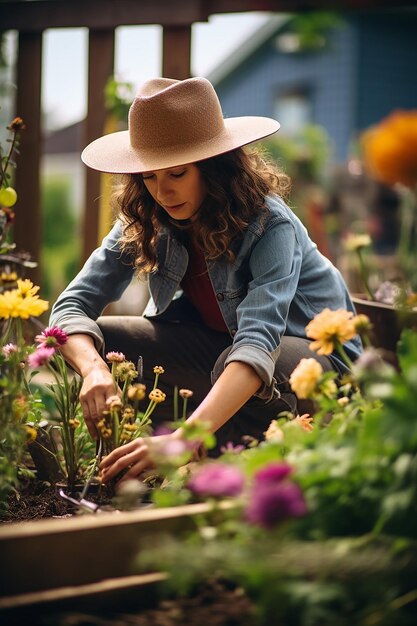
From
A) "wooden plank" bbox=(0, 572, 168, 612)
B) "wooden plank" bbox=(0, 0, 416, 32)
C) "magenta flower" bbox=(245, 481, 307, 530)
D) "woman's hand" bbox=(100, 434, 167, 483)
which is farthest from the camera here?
"wooden plank" bbox=(0, 0, 416, 32)

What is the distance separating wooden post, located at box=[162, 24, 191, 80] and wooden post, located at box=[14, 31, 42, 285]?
0.68 metres

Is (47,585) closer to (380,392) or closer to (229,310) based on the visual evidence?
(380,392)

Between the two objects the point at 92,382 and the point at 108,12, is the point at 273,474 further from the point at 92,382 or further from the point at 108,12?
the point at 108,12

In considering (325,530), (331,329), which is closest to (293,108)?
(331,329)

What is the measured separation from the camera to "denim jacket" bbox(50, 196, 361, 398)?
2066 millimetres

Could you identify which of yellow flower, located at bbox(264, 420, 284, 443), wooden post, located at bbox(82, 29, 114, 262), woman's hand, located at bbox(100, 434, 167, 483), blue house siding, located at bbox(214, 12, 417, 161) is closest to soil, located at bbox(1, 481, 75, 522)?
woman's hand, located at bbox(100, 434, 167, 483)

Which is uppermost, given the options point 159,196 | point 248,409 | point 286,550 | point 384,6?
point 384,6

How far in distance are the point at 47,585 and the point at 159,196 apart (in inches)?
46.4

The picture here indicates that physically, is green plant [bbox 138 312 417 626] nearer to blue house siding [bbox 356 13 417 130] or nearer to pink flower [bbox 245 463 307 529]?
pink flower [bbox 245 463 307 529]

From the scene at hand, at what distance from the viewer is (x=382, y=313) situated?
2809 mm

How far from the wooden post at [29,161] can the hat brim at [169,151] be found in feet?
4.63

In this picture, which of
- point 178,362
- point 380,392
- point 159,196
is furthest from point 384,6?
point 380,392

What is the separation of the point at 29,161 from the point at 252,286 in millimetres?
1879

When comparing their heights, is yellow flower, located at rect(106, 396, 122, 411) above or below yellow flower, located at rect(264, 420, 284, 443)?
below
